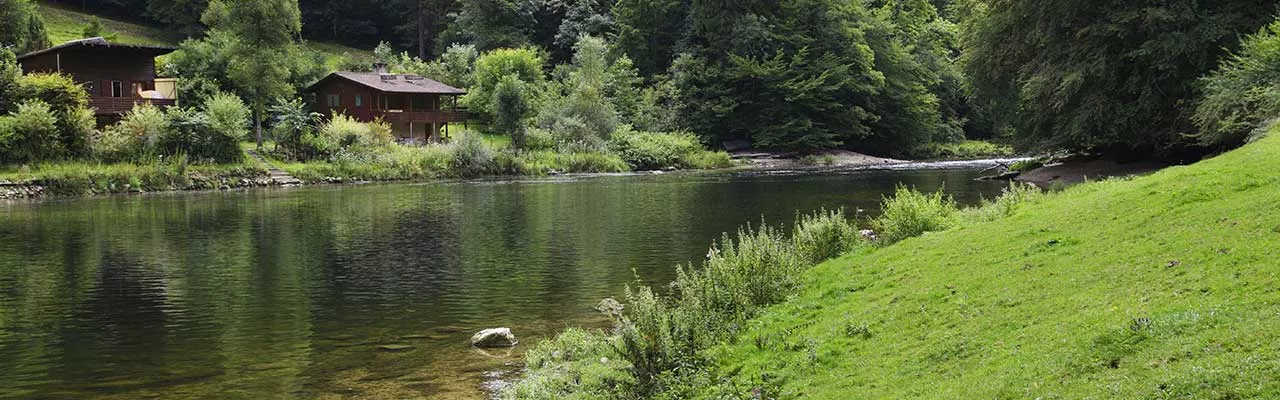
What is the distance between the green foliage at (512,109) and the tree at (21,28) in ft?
117

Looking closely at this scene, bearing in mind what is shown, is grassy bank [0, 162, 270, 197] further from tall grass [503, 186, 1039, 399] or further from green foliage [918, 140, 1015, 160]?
green foliage [918, 140, 1015, 160]

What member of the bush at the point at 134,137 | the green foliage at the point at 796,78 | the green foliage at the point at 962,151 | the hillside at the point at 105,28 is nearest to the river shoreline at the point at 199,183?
the bush at the point at 134,137

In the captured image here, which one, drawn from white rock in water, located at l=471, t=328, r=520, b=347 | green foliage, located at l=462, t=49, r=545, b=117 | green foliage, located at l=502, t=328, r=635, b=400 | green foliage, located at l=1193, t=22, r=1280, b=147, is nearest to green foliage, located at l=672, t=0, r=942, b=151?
green foliage, located at l=462, t=49, r=545, b=117

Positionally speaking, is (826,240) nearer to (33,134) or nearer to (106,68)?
(33,134)

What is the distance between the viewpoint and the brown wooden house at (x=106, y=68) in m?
66.8

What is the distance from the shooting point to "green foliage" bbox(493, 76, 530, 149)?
8206 cm

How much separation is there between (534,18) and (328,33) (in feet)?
94.6

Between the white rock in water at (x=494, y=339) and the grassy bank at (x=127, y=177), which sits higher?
the grassy bank at (x=127, y=177)

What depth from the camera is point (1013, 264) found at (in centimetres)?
1488

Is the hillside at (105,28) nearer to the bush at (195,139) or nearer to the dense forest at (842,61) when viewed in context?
the dense forest at (842,61)

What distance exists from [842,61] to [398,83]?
131ft

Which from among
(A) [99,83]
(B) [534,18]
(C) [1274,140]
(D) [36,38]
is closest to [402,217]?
(C) [1274,140]

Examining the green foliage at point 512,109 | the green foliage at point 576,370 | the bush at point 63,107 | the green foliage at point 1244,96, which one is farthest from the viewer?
the green foliage at point 512,109

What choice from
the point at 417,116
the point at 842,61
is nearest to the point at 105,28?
the point at 417,116
